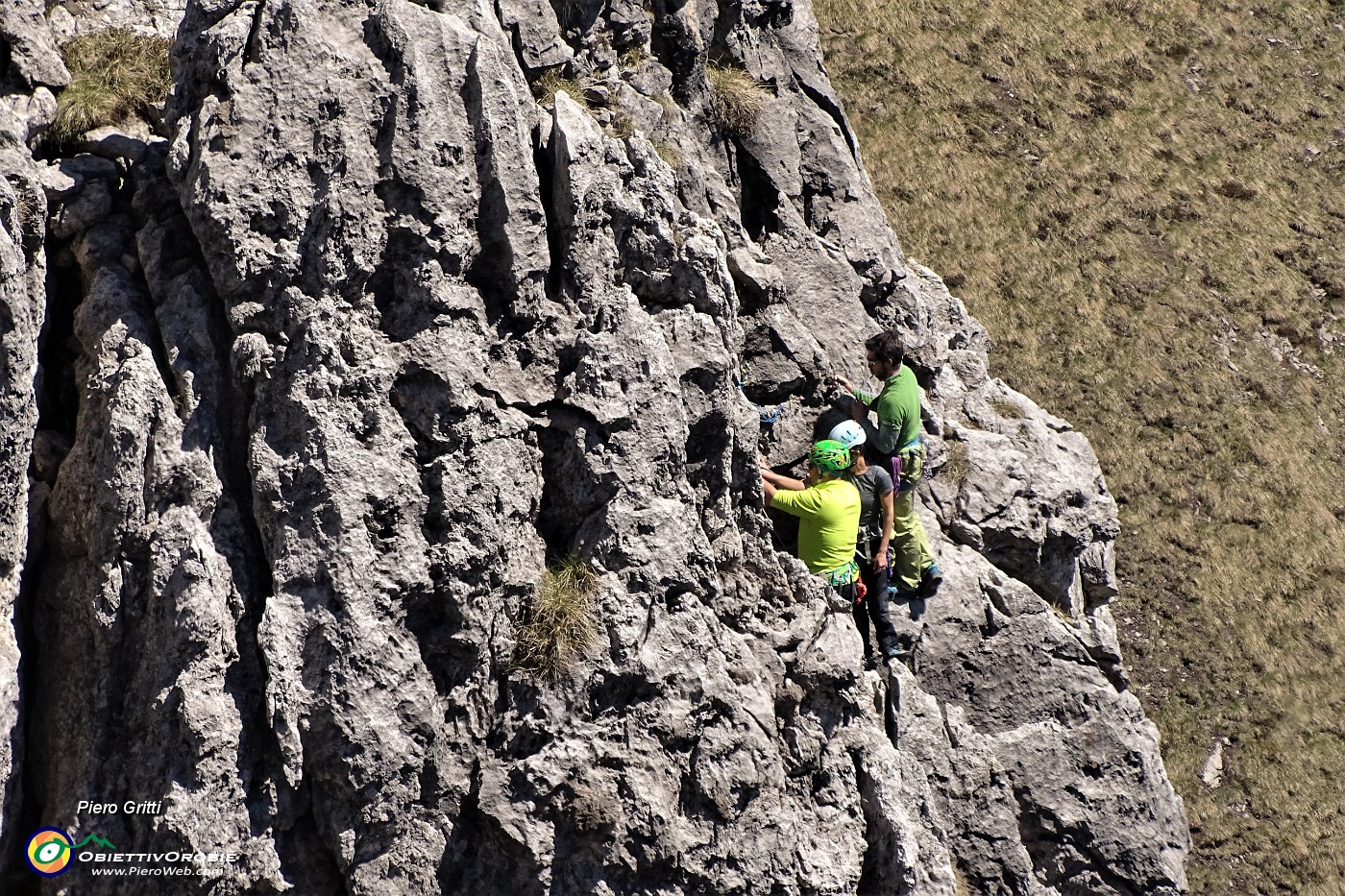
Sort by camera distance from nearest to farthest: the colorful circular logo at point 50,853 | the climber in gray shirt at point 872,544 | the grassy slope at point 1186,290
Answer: the colorful circular logo at point 50,853 < the climber in gray shirt at point 872,544 < the grassy slope at point 1186,290

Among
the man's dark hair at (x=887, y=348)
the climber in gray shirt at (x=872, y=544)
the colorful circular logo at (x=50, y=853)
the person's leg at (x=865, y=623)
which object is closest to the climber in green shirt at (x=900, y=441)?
the man's dark hair at (x=887, y=348)

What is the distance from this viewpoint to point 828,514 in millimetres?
13406

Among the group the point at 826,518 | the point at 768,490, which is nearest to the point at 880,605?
the point at 826,518

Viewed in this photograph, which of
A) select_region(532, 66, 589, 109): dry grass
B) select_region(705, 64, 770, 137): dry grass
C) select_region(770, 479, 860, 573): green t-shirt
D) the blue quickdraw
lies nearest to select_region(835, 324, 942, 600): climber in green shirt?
the blue quickdraw

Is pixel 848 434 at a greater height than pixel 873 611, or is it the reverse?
pixel 848 434

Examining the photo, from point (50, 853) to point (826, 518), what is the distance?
30.3 ft

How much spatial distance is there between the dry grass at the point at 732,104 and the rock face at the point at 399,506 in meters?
2.73

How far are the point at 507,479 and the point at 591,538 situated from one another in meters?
1.16

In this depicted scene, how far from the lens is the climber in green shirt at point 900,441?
1445 cm

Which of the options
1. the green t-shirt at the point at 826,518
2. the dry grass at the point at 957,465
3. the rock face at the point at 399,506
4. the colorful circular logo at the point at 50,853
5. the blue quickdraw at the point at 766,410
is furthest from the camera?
the dry grass at the point at 957,465

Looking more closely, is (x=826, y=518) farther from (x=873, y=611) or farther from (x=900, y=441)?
(x=873, y=611)

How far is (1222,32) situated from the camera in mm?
33906

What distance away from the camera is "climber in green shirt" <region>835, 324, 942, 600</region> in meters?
14.4

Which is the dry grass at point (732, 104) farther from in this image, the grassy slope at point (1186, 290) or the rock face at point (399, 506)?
the grassy slope at point (1186, 290)
